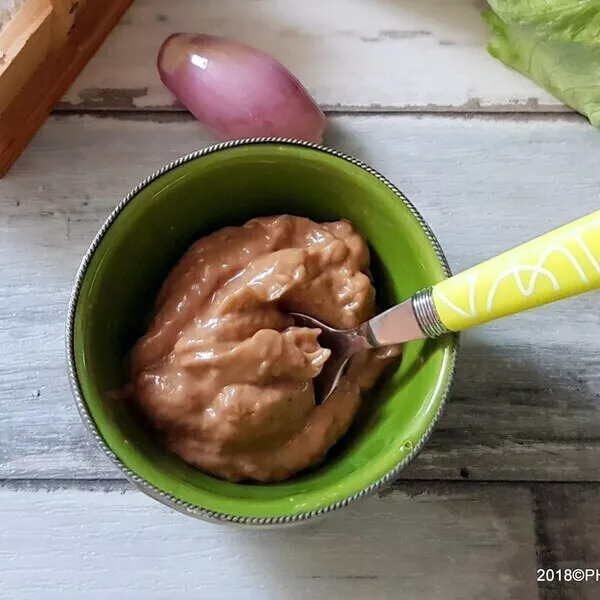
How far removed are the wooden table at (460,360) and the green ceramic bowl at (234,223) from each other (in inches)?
5.1

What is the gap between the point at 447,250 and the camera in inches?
35.1

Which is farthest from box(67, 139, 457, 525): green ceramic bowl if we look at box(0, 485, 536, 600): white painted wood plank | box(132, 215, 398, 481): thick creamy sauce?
box(0, 485, 536, 600): white painted wood plank

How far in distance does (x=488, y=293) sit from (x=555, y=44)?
1.30 ft

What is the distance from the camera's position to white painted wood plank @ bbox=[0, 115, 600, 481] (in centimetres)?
85

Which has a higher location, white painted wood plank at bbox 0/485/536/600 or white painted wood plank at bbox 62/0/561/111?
white painted wood plank at bbox 62/0/561/111

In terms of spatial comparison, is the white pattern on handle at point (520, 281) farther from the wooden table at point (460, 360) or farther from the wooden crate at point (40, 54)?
the wooden crate at point (40, 54)

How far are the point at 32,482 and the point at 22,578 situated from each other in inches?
3.5

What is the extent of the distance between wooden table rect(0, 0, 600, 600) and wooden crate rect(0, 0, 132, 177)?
0.06ft

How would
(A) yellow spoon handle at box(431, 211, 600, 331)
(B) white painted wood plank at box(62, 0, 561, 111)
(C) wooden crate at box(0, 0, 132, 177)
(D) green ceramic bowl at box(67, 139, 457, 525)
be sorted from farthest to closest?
(B) white painted wood plank at box(62, 0, 561, 111) → (C) wooden crate at box(0, 0, 132, 177) → (D) green ceramic bowl at box(67, 139, 457, 525) → (A) yellow spoon handle at box(431, 211, 600, 331)

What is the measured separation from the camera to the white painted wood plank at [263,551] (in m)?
0.82

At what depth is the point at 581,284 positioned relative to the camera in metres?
0.56

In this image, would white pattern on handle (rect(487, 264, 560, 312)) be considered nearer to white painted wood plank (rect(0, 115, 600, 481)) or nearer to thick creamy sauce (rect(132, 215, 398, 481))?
thick creamy sauce (rect(132, 215, 398, 481))

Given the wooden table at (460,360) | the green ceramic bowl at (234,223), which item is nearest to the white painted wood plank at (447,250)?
the wooden table at (460,360)

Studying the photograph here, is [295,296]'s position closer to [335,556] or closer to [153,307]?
[153,307]
